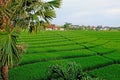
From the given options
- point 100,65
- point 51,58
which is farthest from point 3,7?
point 51,58

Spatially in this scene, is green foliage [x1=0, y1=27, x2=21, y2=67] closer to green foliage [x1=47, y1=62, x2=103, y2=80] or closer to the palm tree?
the palm tree

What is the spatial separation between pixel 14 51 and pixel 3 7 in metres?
1.51

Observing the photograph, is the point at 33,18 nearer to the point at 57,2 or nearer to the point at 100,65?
the point at 57,2

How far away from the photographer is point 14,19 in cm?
979

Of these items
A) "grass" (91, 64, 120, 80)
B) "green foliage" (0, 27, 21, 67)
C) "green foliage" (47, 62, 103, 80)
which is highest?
"green foliage" (0, 27, 21, 67)

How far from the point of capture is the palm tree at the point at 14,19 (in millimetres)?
8586

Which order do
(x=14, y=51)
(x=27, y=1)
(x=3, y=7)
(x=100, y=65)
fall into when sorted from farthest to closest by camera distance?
(x=100, y=65) → (x=27, y=1) → (x=3, y=7) → (x=14, y=51)

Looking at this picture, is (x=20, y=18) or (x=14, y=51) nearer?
(x=14, y=51)

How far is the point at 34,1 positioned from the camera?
10.1 meters

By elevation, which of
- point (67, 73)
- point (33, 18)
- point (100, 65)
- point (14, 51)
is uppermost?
point (33, 18)

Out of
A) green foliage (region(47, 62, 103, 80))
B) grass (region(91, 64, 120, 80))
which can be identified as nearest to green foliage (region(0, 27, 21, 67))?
green foliage (region(47, 62, 103, 80))

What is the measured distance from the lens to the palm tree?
28.2 ft

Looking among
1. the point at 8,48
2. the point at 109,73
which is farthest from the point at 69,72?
the point at 109,73

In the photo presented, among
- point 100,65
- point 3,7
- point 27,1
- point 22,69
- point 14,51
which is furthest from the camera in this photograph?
point 100,65
